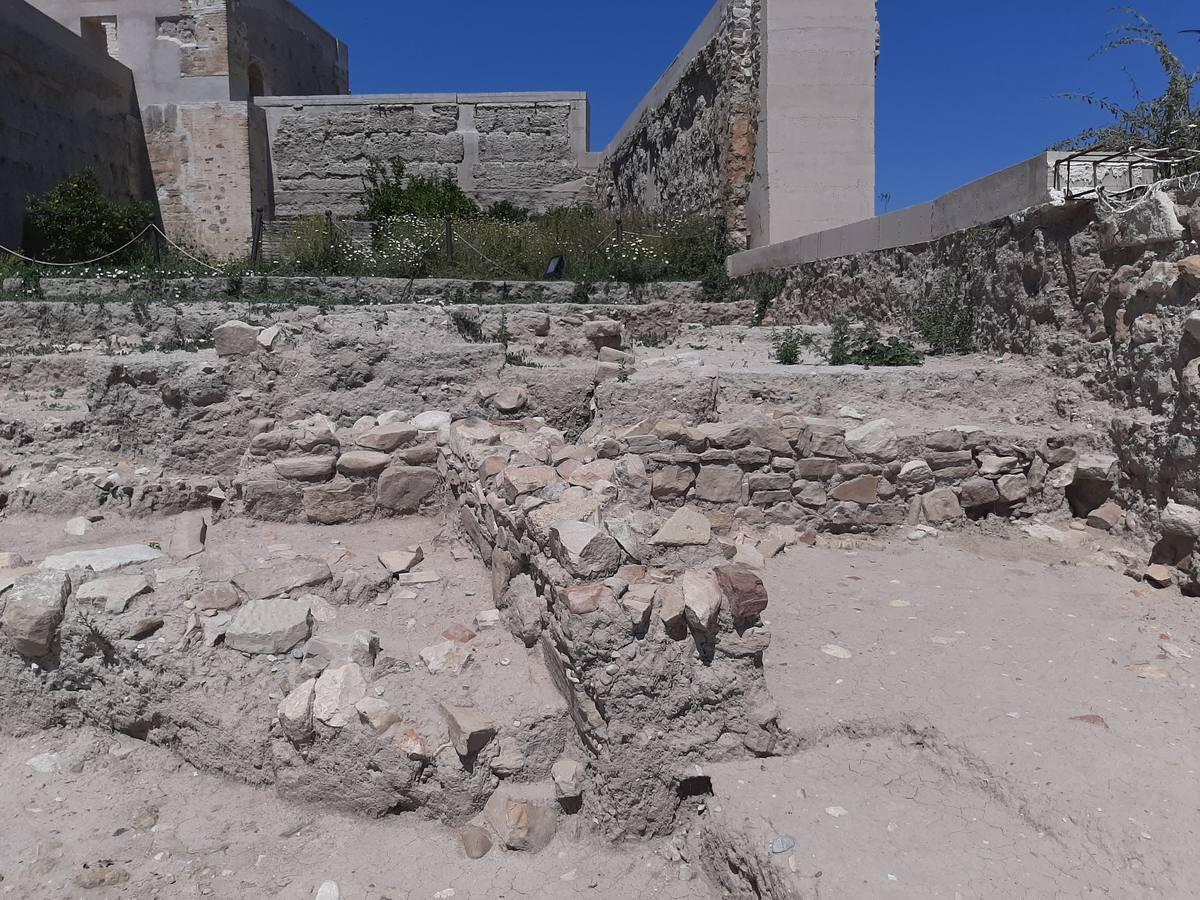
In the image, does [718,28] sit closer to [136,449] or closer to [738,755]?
[136,449]

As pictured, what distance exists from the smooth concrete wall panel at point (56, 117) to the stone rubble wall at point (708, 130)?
29.1 feet

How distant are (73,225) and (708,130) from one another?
29.6 ft

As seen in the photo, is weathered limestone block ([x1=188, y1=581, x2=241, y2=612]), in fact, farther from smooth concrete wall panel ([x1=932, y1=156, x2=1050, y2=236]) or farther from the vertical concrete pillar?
the vertical concrete pillar

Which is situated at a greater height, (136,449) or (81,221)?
(81,221)

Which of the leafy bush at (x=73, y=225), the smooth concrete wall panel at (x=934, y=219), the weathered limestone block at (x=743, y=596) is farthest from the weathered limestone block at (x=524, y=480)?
the leafy bush at (x=73, y=225)

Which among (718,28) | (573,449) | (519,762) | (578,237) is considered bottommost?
(519,762)

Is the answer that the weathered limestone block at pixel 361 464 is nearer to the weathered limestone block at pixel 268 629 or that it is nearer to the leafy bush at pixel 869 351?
the weathered limestone block at pixel 268 629

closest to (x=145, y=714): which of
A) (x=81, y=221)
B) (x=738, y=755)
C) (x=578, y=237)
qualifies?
(x=738, y=755)

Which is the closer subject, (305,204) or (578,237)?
(578,237)

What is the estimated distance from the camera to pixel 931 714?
2.94m

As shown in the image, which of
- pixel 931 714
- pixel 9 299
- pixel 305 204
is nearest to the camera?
pixel 931 714

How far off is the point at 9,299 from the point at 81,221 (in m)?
4.13

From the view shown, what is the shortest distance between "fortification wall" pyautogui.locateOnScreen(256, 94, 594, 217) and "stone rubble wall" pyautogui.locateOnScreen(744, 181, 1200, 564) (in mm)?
11576

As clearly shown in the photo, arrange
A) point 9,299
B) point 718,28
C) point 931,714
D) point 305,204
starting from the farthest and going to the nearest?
1. point 305,204
2. point 718,28
3. point 9,299
4. point 931,714
